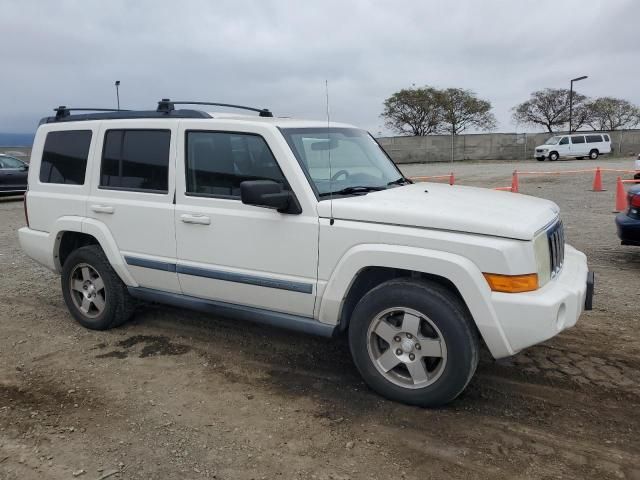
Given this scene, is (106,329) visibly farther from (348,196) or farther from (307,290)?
(348,196)

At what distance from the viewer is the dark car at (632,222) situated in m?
6.68

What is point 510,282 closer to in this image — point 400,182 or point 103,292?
point 400,182

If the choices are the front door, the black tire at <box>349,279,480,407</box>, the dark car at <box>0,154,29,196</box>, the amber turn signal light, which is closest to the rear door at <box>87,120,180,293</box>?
the front door

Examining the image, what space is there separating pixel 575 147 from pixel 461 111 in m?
15.6

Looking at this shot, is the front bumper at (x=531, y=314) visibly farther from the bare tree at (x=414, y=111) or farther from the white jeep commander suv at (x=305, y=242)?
the bare tree at (x=414, y=111)

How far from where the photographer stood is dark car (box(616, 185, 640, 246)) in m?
6.68

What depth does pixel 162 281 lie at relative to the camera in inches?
181

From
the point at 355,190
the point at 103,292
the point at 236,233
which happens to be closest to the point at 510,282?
the point at 355,190

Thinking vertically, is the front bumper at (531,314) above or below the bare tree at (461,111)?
below

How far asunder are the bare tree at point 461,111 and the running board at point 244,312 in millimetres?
47611

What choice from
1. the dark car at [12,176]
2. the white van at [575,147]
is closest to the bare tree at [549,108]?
the white van at [575,147]

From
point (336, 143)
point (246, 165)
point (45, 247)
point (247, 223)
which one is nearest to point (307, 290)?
point (247, 223)

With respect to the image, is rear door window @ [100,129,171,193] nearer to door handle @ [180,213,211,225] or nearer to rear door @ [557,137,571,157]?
door handle @ [180,213,211,225]

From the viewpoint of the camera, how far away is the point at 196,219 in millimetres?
4215
